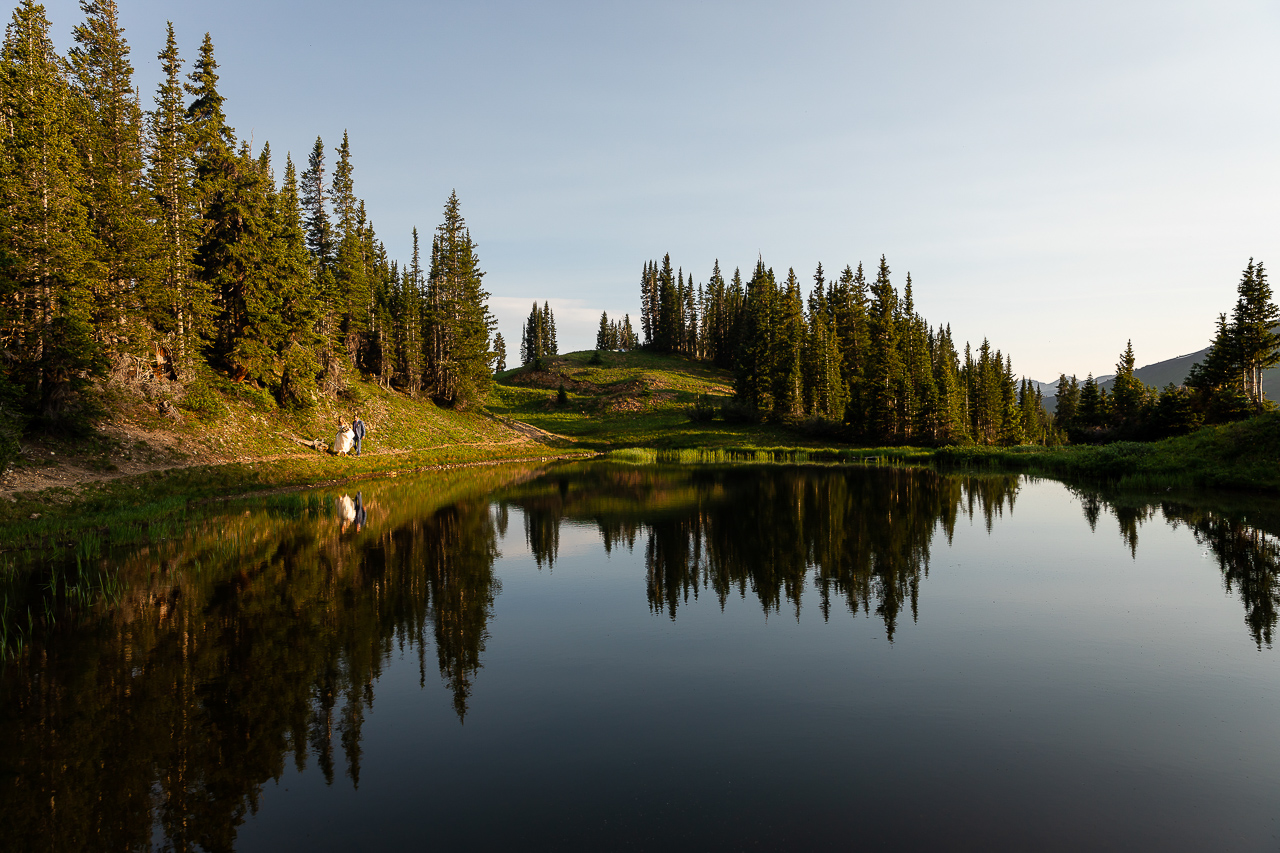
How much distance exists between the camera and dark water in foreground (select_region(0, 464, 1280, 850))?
5855 millimetres

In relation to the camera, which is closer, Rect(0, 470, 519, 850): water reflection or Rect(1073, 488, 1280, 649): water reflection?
Rect(0, 470, 519, 850): water reflection

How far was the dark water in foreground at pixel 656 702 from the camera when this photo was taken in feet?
19.2

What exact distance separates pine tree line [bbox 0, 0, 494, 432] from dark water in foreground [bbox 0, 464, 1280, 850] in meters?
15.8

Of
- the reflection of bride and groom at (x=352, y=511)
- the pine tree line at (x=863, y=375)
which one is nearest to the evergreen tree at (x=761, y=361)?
the pine tree line at (x=863, y=375)

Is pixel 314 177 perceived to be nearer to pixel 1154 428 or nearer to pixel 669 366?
pixel 669 366

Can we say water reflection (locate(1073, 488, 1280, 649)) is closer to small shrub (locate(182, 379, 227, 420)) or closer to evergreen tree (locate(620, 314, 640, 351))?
small shrub (locate(182, 379, 227, 420))

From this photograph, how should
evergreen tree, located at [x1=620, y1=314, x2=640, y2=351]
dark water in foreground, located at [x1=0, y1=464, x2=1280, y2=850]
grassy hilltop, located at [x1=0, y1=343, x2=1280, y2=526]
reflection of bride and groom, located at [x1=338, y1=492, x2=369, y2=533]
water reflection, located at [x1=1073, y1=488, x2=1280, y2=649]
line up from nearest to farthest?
1. dark water in foreground, located at [x1=0, y1=464, x2=1280, y2=850]
2. water reflection, located at [x1=1073, y1=488, x2=1280, y2=649]
3. reflection of bride and groom, located at [x1=338, y1=492, x2=369, y2=533]
4. grassy hilltop, located at [x1=0, y1=343, x2=1280, y2=526]
5. evergreen tree, located at [x1=620, y1=314, x2=640, y2=351]

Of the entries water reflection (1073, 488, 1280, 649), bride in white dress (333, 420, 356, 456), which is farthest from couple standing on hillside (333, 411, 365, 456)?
water reflection (1073, 488, 1280, 649)

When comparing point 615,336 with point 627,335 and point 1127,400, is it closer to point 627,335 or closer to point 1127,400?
point 627,335

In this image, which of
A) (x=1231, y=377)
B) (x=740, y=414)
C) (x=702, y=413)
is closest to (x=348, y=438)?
(x=702, y=413)

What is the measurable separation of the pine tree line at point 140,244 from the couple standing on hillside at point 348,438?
4222 millimetres

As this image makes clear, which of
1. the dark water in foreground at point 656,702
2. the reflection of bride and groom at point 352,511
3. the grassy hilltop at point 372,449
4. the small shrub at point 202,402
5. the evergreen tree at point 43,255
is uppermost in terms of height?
the evergreen tree at point 43,255

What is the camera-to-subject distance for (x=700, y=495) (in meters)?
32.1

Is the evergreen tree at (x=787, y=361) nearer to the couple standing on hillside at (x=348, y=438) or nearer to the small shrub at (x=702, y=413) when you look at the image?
the small shrub at (x=702, y=413)
